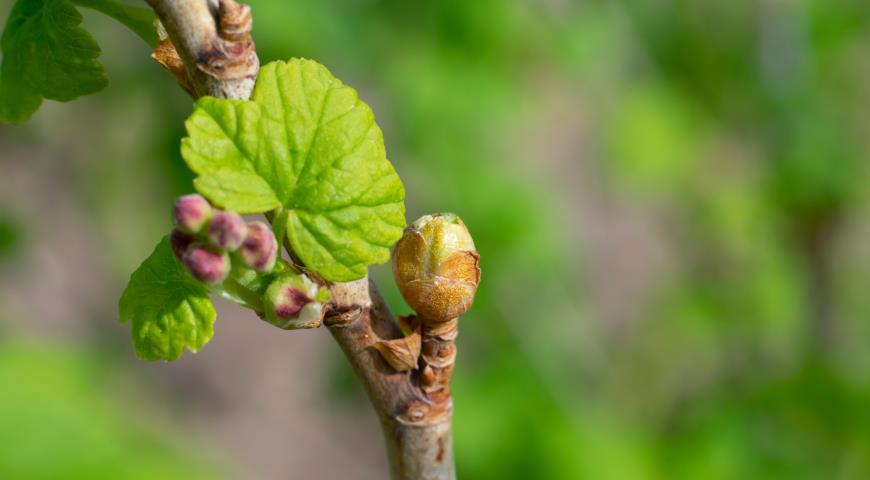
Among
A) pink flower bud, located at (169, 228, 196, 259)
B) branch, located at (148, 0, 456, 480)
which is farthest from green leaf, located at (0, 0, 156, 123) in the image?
pink flower bud, located at (169, 228, 196, 259)

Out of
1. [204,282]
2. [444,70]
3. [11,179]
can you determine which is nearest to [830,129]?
[444,70]

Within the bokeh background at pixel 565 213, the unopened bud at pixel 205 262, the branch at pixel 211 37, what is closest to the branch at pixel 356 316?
the branch at pixel 211 37

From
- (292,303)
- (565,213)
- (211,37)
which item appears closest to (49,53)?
(211,37)

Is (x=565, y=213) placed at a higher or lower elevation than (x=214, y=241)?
lower

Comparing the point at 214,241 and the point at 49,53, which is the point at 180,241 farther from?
the point at 49,53

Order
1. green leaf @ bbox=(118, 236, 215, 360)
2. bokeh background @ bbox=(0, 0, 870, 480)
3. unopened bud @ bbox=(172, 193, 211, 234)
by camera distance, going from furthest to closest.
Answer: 1. bokeh background @ bbox=(0, 0, 870, 480)
2. green leaf @ bbox=(118, 236, 215, 360)
3. unopened bud @ bbox=(172, 193, 211, 234)

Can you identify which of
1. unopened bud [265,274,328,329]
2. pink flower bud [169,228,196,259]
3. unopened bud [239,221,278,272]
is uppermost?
unopened bud [239,221,278,272]

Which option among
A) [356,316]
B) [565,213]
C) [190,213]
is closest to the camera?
[190,213]

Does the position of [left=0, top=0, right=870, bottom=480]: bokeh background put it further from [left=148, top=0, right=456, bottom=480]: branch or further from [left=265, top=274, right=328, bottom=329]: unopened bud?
[left=265, top=274, right=328, bottom=329]: unopened bud
